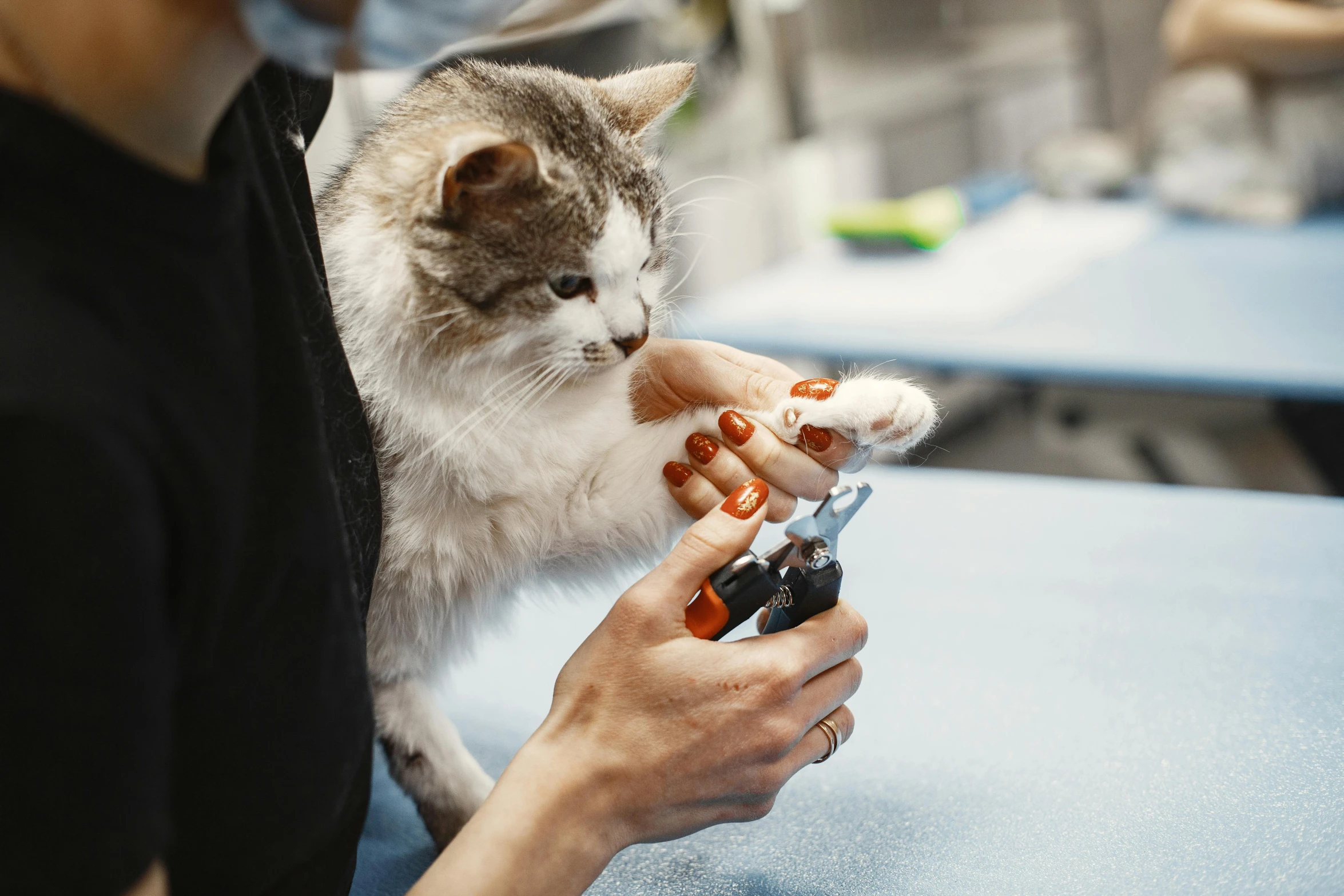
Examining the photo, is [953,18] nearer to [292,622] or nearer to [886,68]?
[886,68]

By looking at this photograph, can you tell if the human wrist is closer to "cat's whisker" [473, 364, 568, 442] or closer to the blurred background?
"cat's whisker" [473, 364, 568, 442]

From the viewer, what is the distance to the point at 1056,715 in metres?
0.75

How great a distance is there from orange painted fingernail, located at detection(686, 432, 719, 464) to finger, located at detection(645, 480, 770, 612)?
3.7 inches

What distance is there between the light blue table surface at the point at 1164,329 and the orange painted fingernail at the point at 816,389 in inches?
18.9

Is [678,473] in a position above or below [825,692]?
above

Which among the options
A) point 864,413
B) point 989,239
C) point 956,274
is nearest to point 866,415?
point 864,413

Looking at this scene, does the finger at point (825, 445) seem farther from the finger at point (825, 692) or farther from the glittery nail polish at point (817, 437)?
the finger at point (825, 692)

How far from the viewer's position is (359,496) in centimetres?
64

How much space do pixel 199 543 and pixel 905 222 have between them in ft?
5.27

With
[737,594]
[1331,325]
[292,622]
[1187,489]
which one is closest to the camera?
[292,622]

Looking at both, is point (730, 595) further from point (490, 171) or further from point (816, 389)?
point (490, 171)

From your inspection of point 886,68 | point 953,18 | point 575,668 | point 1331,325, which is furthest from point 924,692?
point 953,18

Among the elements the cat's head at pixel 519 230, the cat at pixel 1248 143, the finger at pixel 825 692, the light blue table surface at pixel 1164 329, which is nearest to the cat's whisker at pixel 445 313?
the cat's head at pixel 519 230

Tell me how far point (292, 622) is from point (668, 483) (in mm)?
313
